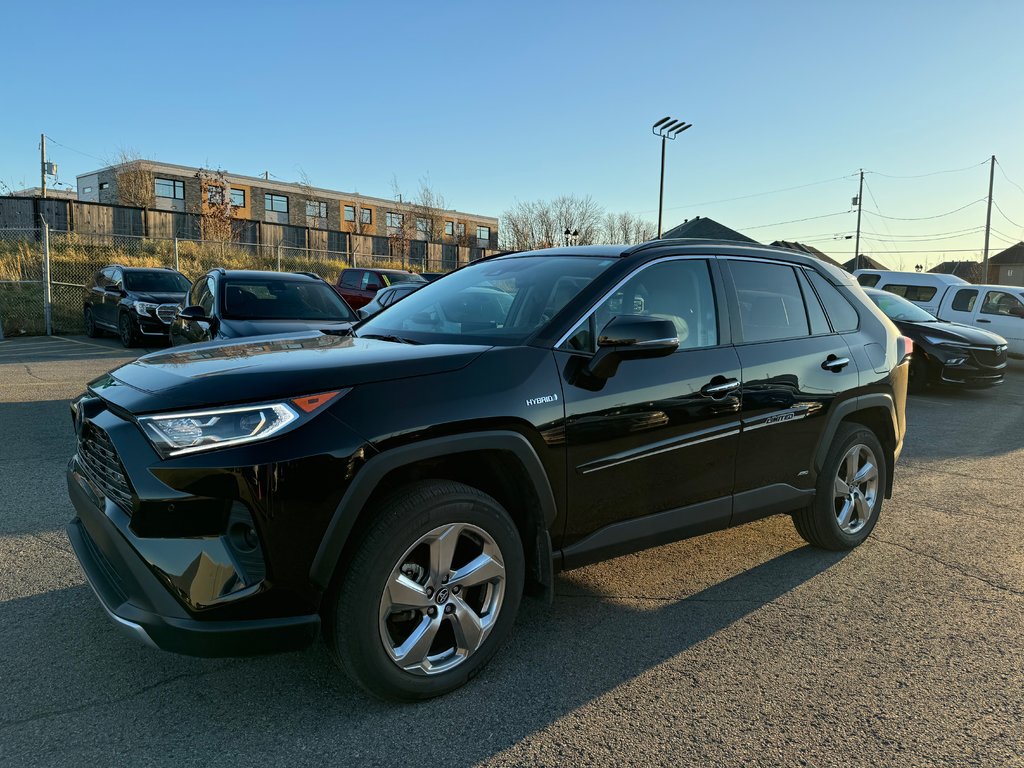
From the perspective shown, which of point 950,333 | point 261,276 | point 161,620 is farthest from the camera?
point 950,333

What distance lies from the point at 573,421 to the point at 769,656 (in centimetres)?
131

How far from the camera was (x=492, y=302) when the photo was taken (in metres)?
3.63

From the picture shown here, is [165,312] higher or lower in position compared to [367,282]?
lower

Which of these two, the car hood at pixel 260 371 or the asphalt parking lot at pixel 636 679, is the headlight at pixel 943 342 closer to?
the asphalt parking lot at pixel 636 679

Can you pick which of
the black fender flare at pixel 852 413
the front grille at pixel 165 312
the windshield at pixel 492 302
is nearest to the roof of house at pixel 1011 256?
the front grille at pixel 165 312

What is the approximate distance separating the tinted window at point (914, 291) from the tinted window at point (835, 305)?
500 inches

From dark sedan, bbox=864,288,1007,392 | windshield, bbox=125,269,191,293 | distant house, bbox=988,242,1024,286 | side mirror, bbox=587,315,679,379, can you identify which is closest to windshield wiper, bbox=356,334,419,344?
side mirror, bbox=587,315,679,379

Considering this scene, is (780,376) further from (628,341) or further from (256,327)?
(256,327)

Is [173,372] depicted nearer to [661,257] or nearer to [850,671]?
[661,257]

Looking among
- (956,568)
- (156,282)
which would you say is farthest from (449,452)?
(156,282)

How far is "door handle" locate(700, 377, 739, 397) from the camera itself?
339 cm

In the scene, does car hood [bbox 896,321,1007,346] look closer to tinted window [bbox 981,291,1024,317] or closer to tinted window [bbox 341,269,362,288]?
tinted window [bbox 981,291,1024,317]

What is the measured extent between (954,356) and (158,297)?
14378mm

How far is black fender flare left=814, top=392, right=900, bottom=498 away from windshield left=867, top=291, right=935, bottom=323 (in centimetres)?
835
